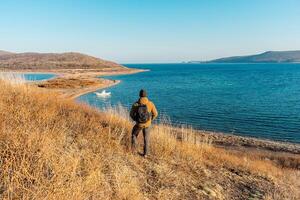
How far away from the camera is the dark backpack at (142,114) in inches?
337

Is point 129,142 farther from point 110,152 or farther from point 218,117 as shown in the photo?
point 218,117

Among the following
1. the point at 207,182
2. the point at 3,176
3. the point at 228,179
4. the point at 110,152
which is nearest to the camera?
the point at 3,176

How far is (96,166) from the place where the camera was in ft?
19.1

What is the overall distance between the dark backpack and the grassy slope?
3.06 ft

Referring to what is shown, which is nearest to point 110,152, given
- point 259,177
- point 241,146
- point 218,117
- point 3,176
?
point 3,176

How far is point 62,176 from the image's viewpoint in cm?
472

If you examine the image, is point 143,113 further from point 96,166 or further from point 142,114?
point 96,166

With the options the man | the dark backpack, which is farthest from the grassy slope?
the dark backpack

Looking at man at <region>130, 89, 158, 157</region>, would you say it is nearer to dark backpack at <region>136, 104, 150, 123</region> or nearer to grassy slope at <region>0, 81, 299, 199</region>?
dark backpack at <region>136, 104, 150, 123</region>

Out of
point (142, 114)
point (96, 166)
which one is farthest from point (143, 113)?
point (96, 166)

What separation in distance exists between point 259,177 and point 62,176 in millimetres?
7128

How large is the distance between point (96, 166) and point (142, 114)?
3.01m

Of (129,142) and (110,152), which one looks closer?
(110,152)

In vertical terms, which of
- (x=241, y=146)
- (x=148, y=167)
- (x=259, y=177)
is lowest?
(x=241, y=146)
